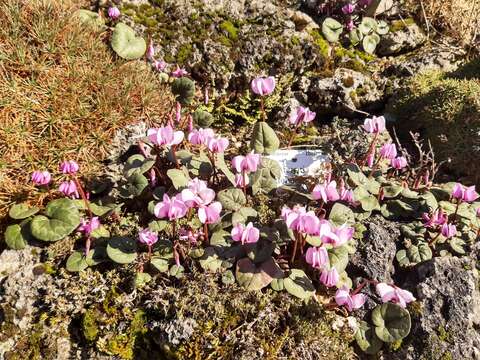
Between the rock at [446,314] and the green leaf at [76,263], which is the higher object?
the rock at [446,314]

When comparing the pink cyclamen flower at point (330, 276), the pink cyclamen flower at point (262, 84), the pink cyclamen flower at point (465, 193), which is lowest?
the pink cyclamen flower at point (330, 276)

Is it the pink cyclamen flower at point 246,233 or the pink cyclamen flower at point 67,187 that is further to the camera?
the pink cyclamen flower at point 67,187

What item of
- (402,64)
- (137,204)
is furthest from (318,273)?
(402,64)

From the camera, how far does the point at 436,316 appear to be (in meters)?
2.84

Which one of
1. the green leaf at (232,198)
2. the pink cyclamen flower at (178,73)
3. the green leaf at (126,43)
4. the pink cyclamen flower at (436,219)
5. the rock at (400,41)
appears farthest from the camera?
the rock at (400,41)

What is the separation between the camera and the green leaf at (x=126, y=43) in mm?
4223

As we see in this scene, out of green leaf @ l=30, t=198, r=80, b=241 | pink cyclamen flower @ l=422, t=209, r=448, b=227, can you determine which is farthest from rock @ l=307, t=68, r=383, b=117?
green leaf @ l=30, t=198, r=80, b=241

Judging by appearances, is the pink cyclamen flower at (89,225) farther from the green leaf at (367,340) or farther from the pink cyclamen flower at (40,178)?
the green leaf at (367,340)

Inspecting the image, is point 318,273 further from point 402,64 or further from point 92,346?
point 402,64

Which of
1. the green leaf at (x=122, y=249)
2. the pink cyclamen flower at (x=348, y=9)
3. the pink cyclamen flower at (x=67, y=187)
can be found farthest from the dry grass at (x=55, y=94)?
the pink cyclamen flower at (x=348, y=9)

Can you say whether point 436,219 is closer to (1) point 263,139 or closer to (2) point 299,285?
(2) point 299,285

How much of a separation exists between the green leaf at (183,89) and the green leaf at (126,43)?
65 centimetres

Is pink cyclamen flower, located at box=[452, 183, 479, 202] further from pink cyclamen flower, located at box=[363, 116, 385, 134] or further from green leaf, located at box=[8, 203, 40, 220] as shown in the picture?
green leaf, located at box=[8, 203, 40, 220]

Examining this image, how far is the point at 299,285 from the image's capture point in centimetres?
284
